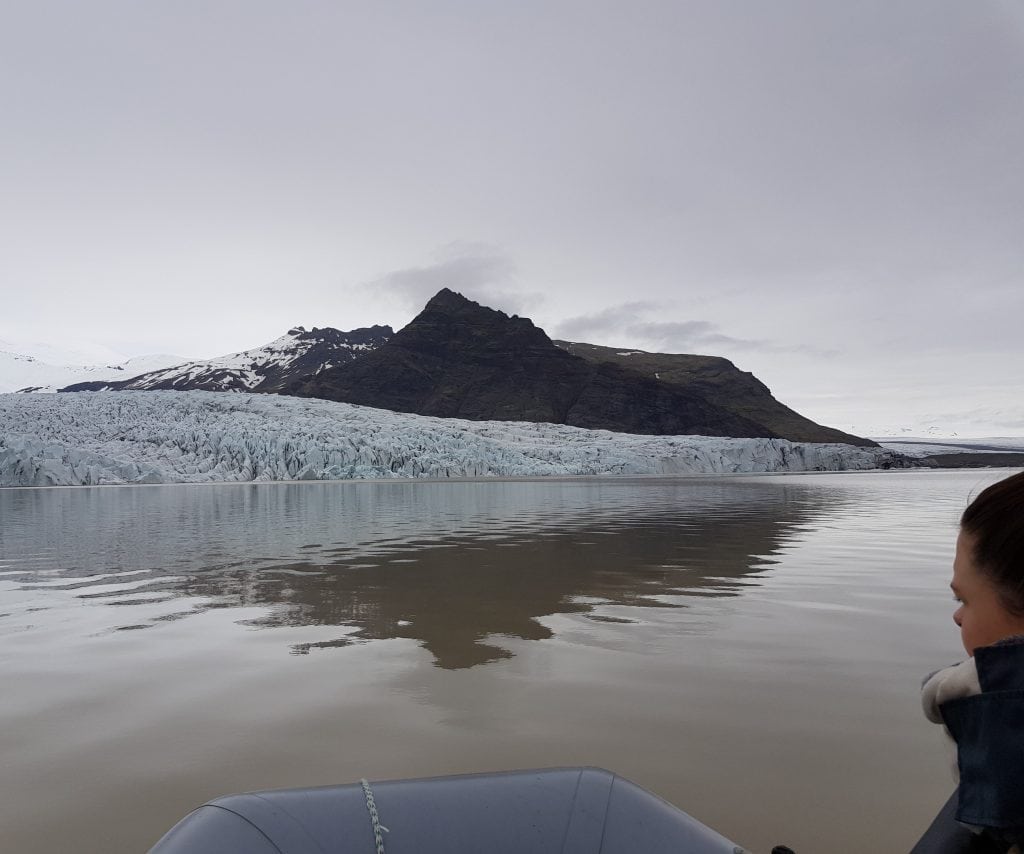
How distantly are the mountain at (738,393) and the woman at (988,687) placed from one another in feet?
450

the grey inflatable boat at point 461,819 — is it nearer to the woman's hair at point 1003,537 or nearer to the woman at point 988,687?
the woman at point 988,687

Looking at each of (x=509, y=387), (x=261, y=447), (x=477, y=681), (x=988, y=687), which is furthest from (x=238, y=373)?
(x=988, y=687)

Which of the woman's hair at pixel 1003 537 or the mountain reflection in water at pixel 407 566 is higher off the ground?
the woman's hair at pixel 1003 537

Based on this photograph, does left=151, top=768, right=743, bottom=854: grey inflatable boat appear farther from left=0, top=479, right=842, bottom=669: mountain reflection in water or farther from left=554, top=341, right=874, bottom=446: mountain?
left=554, top=341, right=874, bottom=446: mountain

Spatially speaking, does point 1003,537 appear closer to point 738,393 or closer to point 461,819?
point 461,819

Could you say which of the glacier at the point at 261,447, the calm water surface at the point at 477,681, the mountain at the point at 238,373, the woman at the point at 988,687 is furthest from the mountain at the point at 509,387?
the woman at the point at 988,687

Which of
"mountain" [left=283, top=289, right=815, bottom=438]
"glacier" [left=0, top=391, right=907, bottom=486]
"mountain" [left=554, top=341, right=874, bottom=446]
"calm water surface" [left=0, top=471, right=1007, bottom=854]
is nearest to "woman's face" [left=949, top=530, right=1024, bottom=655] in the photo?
"calm water surface" [left=0, top=471, right=1007, bottom=854]

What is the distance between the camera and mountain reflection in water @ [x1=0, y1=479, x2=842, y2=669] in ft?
17.1

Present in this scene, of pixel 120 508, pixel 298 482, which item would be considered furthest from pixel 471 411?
pixel 120 508

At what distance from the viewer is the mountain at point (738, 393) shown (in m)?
143

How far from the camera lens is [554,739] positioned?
9.53 ft

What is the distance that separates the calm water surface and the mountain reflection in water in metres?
0.05

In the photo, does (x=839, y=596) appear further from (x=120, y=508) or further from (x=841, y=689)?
(x=120, y=508)

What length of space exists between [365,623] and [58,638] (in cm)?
199
